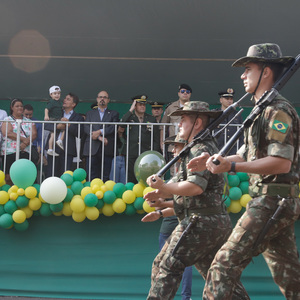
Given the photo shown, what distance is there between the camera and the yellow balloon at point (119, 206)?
702 cm

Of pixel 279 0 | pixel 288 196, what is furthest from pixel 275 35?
pixel 288 196

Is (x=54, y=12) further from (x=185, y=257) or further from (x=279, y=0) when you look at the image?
(x=185, y=257)

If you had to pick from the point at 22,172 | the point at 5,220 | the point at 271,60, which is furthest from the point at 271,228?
the point at 5,220

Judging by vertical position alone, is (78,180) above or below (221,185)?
below

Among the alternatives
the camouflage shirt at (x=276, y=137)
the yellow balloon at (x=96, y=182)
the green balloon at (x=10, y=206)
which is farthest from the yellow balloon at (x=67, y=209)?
the camouflage shirt at (x=276, y=137)

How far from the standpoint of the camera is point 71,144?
781 cm

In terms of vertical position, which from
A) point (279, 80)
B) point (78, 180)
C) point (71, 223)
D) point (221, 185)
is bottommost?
point (71, 223)

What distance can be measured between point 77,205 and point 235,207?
207cm

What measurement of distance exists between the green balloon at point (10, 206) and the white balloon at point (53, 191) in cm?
48

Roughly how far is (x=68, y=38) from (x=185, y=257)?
21.8 ft

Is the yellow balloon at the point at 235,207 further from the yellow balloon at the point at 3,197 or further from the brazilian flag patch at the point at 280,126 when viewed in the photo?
the brazilian flag patch at the point at 280,126

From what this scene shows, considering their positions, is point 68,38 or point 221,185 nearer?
point 221,185

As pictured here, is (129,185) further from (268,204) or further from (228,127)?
(268,204)

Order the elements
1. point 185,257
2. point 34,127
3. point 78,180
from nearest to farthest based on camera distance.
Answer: point 185,257 < point 78,180 < point 34,127
